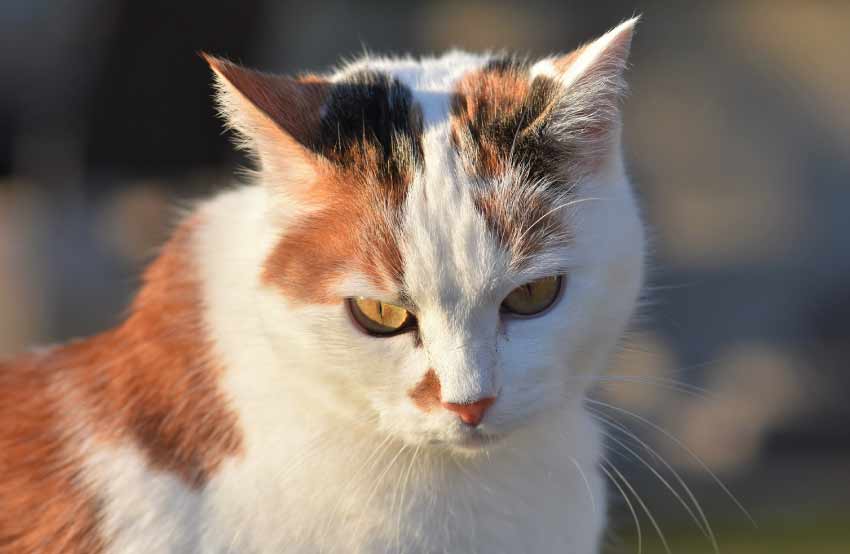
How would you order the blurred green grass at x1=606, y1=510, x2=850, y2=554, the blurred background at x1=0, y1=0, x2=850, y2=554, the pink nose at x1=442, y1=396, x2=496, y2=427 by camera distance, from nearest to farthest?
1. the pink nose at x1=442, y1=396, x2=496, y2=427
2. the blurred green grass at x1=606, y1=510, x2=850, y2=554
3. the blurred background at x1=0, y1=0, x2=850, y2=554

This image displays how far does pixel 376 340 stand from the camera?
1.67 m

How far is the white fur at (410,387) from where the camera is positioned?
1638 mm

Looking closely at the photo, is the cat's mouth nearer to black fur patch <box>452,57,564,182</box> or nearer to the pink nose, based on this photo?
the pink nose

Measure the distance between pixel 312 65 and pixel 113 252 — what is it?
147cm

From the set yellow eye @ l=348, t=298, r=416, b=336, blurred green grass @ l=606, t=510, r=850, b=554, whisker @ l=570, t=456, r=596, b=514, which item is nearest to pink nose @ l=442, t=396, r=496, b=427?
yellow eye @ l=348, t=298, r=416, b=336

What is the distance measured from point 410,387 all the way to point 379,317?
12 centimetres

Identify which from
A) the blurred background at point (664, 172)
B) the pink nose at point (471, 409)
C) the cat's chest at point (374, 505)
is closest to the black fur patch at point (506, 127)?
the pink nose at point (471, 409)

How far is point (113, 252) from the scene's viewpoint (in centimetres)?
548

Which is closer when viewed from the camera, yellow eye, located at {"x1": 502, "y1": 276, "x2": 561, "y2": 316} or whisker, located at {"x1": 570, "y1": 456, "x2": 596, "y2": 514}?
yellow eye, located at {"x1": 502, "y1": 276, "x2": 561, "y2": 316}

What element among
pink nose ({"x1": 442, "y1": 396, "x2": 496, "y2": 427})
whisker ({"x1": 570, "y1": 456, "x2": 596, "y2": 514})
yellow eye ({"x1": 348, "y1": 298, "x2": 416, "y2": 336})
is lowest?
whisker ({"x1": 570, "y1": 456, "x2": 596, "y2": 514})

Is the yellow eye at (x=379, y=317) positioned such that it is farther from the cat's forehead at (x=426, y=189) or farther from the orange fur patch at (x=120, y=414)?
the orange fur patch at (x=120, y=414)

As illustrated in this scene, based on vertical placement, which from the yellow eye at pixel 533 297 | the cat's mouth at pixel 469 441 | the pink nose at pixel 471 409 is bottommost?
the cat's mouth at pixel 469 441

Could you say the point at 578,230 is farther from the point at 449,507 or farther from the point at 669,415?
the point at 669,415

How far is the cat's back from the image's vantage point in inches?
71.9
